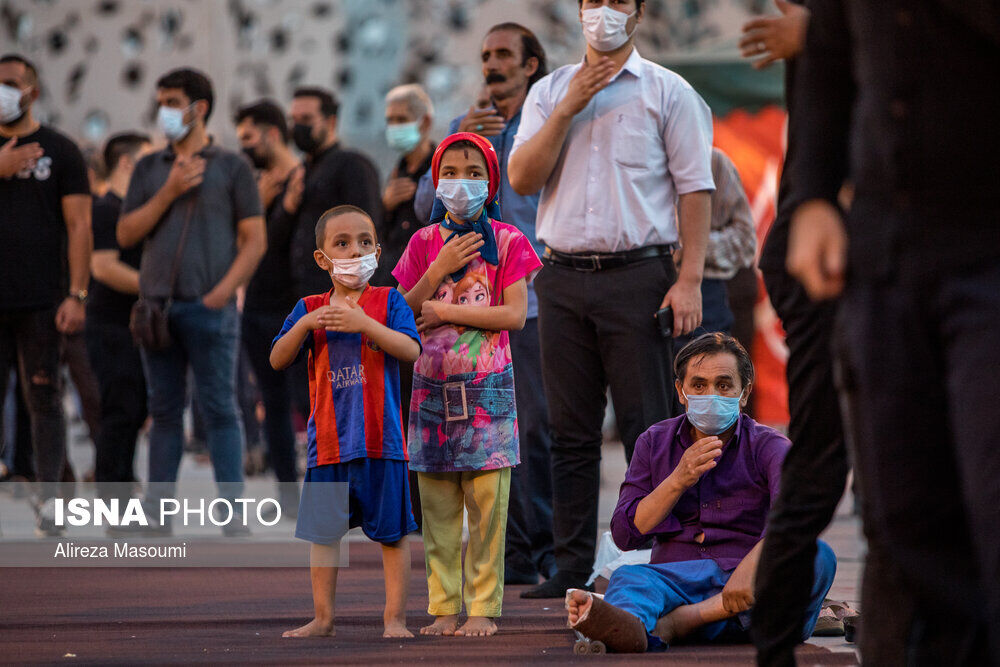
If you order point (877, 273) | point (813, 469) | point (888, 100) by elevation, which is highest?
point (888, 100)

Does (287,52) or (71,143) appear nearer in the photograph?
(71,143)

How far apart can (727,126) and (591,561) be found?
5.80 m

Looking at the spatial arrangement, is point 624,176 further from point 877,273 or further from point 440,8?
point 440,8

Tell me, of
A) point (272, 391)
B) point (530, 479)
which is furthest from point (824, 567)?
point (272, 391)

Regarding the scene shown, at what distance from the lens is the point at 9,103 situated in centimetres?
577

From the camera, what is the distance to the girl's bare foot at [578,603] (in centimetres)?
314

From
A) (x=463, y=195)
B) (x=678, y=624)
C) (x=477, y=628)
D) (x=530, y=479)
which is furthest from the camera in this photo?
(x=530, y=479)

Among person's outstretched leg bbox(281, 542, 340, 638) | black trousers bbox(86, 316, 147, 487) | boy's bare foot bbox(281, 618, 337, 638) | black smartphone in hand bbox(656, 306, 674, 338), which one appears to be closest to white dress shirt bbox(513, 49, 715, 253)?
black smartphone in hand bbox(656, 306, 674, 338)

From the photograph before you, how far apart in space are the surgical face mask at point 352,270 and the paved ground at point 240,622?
0.90 m

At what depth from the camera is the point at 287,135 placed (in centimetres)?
682

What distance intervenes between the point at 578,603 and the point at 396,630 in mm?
595

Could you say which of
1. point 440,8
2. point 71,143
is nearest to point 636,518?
point 71,143

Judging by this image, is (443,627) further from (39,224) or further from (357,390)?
(39,224)

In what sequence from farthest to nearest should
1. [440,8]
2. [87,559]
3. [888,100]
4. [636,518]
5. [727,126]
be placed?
[440,8] → [727,126] → [87,559] → [636,518] → [888,100]
